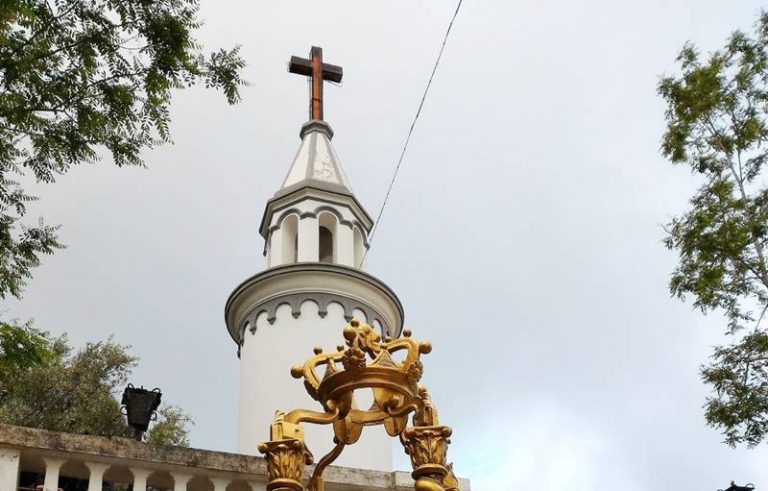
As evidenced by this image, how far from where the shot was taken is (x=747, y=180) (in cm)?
1326

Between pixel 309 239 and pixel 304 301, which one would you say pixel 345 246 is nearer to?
pixel 309 239

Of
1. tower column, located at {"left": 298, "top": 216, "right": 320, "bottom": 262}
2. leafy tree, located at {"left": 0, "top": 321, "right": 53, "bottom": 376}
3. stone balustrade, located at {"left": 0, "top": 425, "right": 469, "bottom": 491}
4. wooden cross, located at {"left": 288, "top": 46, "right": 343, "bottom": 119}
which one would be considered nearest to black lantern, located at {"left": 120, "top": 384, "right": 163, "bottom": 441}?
leafy tree, located at {"left": 0, "top": 321, "right": 53, "bottom": 376}

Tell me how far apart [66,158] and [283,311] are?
9249 mm

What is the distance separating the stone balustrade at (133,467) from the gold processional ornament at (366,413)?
1327 millimetres

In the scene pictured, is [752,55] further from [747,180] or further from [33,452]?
[33,452]

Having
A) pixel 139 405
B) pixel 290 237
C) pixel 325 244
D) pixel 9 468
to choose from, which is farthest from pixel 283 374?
pixel 9 468

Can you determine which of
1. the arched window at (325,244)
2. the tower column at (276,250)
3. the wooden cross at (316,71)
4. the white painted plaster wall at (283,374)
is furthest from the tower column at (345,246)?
the wooden cross at (316,71)

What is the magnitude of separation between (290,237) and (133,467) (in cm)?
1291

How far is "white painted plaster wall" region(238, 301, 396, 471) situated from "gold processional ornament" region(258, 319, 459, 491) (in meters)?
10.5

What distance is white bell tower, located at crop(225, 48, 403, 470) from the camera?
16.5m

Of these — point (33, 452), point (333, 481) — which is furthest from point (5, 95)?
point (333, 481)

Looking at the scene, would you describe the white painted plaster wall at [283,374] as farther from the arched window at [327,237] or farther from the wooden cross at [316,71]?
the wooden cross at [316,71]

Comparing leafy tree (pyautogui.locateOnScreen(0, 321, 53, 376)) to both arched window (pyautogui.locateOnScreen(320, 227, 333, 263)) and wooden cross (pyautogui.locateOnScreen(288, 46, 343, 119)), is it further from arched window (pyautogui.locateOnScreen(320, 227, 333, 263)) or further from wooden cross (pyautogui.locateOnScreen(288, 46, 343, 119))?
wooden cross (pyautogui.locateOnScreen(288, 46, 343, 119))

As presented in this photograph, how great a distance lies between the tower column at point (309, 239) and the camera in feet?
60.2
